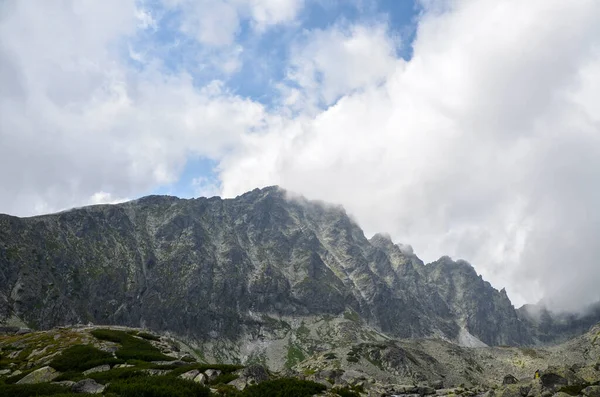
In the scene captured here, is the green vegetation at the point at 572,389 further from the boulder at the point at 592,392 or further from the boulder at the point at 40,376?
the boulder at the point at 40,376

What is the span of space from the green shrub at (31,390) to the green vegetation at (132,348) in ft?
84.9

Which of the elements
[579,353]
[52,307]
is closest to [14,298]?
[52,307]

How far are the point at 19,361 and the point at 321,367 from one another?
4153 inches

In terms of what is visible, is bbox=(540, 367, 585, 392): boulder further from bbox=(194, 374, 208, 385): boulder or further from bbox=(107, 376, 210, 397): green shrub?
bbox=(107, 376, 210, 397): green shrub

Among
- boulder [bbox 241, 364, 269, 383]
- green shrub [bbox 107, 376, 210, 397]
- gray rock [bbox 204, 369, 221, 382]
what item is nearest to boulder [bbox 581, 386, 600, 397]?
boulder [bbox 241, 364, 269, 383]

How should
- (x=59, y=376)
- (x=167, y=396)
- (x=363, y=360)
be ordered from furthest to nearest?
(x=363, y=360) → (x=59, y=376) → (x=167, y=396)

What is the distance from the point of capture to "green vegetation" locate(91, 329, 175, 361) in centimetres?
5930

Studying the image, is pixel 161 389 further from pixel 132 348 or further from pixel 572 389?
pixel 132 348

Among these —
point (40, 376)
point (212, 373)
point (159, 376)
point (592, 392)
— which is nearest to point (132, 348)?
point (40, 376)

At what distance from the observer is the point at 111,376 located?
3744cm

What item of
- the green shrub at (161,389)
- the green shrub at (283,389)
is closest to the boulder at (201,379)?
the green shrub at (161,389)

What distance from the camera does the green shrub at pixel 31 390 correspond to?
102 ft

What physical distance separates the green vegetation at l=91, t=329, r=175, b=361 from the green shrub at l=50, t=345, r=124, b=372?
11.1ft

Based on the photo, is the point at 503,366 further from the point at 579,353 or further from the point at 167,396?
the point at 167,396
